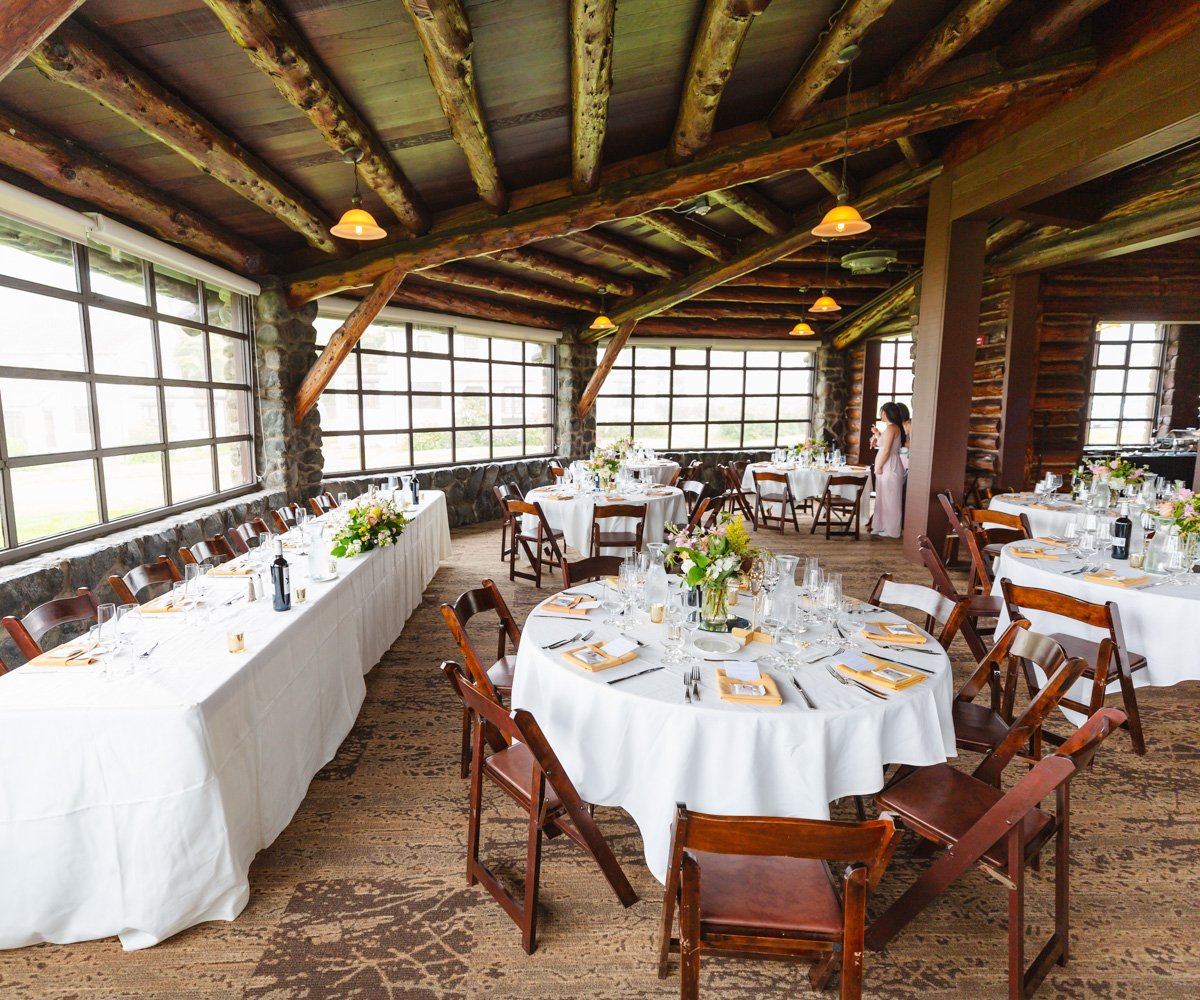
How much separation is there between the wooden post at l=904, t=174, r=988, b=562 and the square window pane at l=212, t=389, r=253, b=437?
6940 millimetres

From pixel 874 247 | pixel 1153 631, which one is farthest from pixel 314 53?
pixel 874 247

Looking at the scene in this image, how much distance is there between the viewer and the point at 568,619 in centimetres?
290

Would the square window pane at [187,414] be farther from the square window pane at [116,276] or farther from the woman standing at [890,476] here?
the woman standing at [890,476]

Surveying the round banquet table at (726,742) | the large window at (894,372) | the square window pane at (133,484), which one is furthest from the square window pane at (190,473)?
the large window at (894,372)

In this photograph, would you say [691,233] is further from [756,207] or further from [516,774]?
[516,774]

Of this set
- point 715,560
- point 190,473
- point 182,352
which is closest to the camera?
point 715,560

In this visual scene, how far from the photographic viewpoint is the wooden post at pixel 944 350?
639cm

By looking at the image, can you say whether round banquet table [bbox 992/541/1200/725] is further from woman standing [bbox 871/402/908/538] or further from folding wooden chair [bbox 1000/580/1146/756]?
woman standing [bbox 871/402/908/538]

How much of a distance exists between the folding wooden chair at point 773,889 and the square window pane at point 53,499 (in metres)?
4.29

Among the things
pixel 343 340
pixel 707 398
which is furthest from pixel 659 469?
pixel 343 340

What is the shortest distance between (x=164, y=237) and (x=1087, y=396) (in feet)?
35.9

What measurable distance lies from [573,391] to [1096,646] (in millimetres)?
8642

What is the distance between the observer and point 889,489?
8570 millimetres

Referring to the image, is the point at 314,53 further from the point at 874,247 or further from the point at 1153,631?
the point at 874,247
